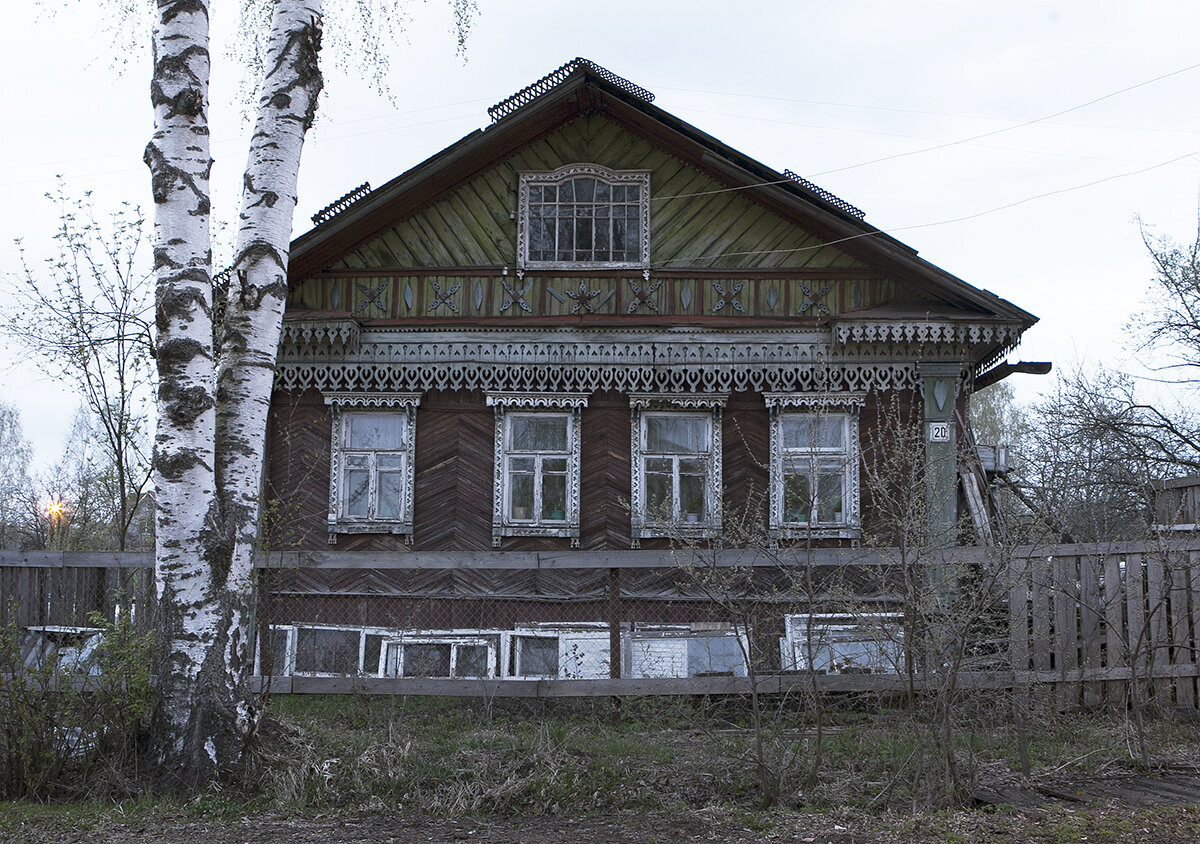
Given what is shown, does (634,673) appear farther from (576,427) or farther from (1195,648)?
(1195,648)

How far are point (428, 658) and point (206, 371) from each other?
5.48m

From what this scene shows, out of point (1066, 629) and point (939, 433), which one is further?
point (939, 433)

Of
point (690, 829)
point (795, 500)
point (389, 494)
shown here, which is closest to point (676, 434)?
point (795, 500)

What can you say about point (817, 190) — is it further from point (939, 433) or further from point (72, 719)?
point (72, 719)

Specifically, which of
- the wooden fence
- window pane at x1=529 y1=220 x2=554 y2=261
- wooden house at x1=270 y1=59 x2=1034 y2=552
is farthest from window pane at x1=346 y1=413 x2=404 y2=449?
the wooden fence

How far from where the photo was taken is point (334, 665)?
11.0 m

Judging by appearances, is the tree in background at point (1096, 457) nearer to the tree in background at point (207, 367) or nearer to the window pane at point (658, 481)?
the window pane at point (658, 481)

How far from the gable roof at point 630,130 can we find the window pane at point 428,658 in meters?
4.54

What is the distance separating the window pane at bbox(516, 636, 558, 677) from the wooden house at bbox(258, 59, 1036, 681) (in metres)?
0.45

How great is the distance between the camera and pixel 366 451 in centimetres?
1193

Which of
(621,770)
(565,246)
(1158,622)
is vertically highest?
(565,246)

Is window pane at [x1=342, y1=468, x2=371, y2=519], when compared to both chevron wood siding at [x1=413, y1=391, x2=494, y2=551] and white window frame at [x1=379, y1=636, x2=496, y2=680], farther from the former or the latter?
white window frame at [x1=379, y1=636, x2=496, y2=680]

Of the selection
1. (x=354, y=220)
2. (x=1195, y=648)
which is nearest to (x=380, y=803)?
(x=1195, y=648)

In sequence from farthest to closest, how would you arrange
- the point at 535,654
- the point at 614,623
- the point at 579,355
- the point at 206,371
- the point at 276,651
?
the point at 579,355, the point at 535,654, the point at 276,651, the point at 614,623, the point at 206,371
